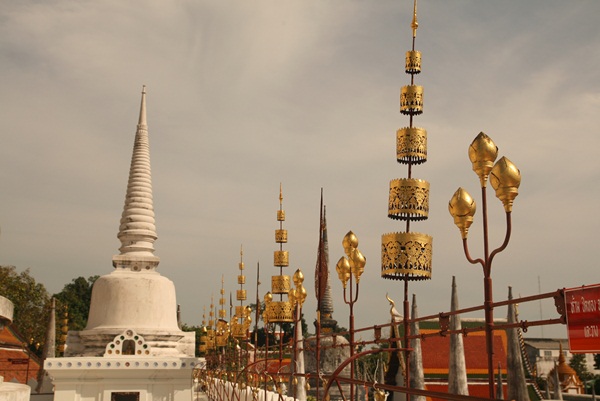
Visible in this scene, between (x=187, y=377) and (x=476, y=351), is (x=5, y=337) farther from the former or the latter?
(x=476, y=351)

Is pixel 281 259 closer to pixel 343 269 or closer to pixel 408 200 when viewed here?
pixel 343 269

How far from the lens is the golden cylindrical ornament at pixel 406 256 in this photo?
8398 mm

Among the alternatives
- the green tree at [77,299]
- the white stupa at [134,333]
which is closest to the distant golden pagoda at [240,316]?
the white stupa at [134,333]

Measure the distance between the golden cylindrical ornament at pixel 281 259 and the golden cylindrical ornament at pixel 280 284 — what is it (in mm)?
510

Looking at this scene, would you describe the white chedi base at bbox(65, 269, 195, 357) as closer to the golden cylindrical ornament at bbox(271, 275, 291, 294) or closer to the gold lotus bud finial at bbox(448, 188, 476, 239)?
the golden cylindrical ornament at bbox(271, 275, 291, 294)

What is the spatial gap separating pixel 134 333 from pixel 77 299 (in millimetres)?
45791

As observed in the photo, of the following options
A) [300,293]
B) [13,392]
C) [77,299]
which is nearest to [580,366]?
[300,293]

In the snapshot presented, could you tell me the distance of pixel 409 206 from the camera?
28.8 feet

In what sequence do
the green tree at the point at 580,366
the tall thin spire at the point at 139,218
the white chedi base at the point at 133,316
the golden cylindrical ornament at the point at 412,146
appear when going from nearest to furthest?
the golden cylindrical ornament at the point at 412,146 → the white chedi base at the point at 133,316 → the tall thin spire at the point at 139,218 → the green tree at the point at 580,366

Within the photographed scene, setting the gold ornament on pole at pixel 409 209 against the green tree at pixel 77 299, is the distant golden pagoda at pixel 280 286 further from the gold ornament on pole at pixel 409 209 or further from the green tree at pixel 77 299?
the green tree at pixel 77 299

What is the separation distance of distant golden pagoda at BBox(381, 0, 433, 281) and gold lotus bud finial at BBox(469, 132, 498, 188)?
286 centimetres

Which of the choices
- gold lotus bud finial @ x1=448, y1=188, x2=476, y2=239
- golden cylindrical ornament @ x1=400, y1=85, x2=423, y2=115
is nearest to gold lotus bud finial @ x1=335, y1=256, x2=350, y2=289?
golden cylindrical ornament @ x1=400, y1=85, x2=423, y2=115

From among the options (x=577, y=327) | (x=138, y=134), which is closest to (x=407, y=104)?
(x=577, y=327)

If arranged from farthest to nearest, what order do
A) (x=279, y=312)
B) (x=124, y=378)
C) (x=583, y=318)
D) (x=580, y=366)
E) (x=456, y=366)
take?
1. (x=580, y=366)
2. (x=124, y=378)
3. (x=456, y=366)
4. (x=279, y=312)
5. (x=583, y=318)
